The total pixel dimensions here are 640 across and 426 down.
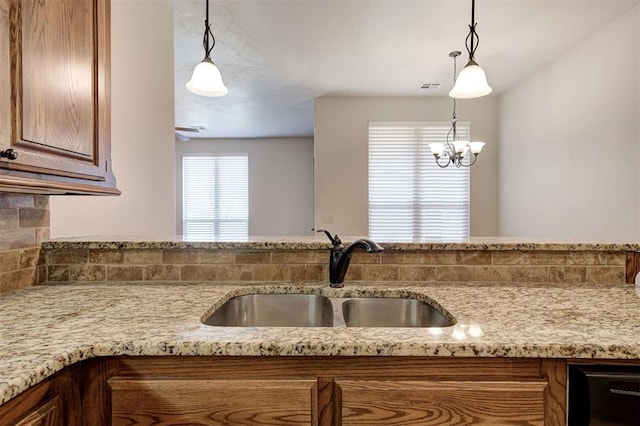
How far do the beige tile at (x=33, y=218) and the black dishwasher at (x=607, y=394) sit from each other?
1695 millimetres

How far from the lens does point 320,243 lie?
1.37 m

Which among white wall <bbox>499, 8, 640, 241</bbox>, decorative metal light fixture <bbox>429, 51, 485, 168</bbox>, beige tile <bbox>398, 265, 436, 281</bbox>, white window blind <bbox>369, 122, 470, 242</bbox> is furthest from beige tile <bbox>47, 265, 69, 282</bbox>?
white window blind <bbox>369, 122, 470, 242</bbox>

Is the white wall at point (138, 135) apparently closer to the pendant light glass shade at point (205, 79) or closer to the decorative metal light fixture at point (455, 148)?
the pendant light glass shade at point (205, 79)

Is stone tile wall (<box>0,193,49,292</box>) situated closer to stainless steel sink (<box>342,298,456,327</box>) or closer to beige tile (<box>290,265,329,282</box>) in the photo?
beige tile (<box>290,265,329,282</box>)

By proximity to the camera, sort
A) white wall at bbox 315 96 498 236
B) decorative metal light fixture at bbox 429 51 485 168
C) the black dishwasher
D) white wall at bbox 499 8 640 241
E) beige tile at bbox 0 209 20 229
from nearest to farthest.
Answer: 1. the black dishwasher
2. beige tile at bbox 0 209 20 229
3. white wall at bbox 499 8 640 241
4. decorative metal light fixture at bbox 429 51 485 168
5. white wall at bbox 315 96 498 236

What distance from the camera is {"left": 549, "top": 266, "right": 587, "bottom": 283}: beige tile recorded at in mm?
1330

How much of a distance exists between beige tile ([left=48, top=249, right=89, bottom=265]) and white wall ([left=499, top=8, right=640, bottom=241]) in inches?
126

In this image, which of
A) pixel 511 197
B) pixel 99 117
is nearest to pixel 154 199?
pixel 99 117

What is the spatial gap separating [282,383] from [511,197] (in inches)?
163

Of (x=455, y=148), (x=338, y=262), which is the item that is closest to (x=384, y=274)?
(x=338, y=262)

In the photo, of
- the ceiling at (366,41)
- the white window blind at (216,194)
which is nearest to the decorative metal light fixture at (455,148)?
the ceiling at (366,41)

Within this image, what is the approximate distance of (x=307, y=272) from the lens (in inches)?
54.1

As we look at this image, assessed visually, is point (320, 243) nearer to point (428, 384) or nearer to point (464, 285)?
point (464, 285)

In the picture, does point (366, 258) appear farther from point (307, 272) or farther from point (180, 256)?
point (180, 256)
